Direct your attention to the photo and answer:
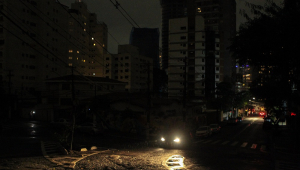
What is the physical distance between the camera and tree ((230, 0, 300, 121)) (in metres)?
16.4

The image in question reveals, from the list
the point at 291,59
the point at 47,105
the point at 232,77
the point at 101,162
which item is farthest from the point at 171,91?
the point at 101,162

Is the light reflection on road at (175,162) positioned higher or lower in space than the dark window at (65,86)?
lower

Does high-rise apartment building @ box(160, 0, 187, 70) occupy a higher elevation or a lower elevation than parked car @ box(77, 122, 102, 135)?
higher

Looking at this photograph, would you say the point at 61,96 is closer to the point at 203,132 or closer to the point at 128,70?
the point at 203,132

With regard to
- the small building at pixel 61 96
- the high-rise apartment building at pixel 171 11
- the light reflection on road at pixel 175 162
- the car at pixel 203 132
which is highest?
the high-rise apartment building at pixel 171 11

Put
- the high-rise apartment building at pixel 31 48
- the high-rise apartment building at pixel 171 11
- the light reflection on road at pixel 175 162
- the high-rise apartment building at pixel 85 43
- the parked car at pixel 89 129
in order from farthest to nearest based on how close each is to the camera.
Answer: the high-rise apartment building at pixel 171 11 → the high-rise apartment building at pixel 85 43 → the high-rise apartment building at pixel 31 48 → the parked car at pixel 89 129 → the light reflection on road at pixel 175 162

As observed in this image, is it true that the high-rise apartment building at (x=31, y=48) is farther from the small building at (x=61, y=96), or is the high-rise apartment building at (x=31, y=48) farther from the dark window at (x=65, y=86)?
the dark window at (x=65, y=86)

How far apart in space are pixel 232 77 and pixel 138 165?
81.0 m

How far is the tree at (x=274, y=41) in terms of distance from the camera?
16375 millimetres

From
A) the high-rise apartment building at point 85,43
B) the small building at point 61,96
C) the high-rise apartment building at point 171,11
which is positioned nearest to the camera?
the small building at point 61,96

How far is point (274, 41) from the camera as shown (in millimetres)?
17156

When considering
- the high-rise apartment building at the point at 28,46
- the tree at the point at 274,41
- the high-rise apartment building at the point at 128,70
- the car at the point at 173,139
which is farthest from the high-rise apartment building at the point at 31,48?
the tree at the point at 274,41

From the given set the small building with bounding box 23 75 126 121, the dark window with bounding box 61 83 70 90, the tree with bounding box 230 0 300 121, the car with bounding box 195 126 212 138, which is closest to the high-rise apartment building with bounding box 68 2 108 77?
the small building with bounding box 23 75 126 121

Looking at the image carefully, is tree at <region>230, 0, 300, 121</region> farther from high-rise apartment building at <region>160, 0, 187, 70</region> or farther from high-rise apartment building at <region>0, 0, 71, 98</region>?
high-rise apartment building at <region>160, 0, 187, 70</region>
